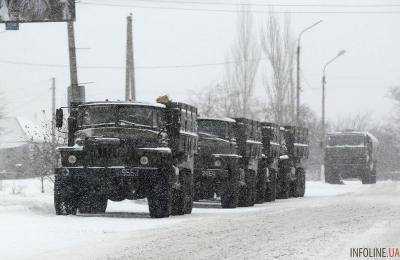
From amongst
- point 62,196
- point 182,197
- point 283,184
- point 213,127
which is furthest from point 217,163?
point 283,184

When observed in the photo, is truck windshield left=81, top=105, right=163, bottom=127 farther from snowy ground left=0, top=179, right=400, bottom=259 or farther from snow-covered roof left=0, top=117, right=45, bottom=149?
snow-covered roof left=0, top=117, right=45, bottom=149

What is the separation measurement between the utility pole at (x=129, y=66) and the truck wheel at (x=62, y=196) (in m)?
14.9

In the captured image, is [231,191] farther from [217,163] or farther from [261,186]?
[261,186]

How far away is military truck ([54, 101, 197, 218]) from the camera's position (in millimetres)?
17500

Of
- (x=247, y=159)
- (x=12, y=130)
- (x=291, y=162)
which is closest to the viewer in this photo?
(x=247, y=159)

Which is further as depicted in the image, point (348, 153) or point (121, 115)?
point (348, 153)

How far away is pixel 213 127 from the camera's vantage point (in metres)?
24.0

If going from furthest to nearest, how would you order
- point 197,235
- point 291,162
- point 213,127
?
point 291,162 < point 213,127 < point 197,235

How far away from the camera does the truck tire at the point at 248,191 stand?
24.7m

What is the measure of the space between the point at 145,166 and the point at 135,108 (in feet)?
5.49

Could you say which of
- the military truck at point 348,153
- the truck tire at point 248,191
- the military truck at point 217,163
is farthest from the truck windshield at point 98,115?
the military truck at point 348,153

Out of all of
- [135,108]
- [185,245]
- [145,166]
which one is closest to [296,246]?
[185,245]

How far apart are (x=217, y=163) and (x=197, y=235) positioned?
984cm

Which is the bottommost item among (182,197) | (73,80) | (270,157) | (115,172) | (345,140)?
(345,140)
